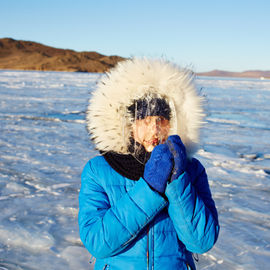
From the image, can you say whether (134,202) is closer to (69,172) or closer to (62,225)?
(62,225)

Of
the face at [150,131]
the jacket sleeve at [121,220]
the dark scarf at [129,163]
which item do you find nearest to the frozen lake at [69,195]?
the face at [150,131]

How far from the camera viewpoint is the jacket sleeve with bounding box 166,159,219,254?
3.51ft

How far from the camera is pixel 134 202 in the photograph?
1.07 metres

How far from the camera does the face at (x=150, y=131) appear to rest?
50.9 inches

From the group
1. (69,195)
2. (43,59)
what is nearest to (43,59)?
(43,59)

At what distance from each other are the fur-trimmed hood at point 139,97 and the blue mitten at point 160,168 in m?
0.29

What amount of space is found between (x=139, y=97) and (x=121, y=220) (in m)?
0.52

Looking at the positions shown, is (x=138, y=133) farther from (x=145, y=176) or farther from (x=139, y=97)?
(x=145, y=176)

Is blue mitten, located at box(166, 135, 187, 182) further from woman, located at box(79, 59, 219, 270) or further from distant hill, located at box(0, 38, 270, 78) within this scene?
distant hill, located at box(0, 38, 270, 78)

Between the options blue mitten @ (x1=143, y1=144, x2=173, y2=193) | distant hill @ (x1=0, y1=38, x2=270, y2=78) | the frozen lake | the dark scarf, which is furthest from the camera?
distant hill @ (x1=0, y1=38, x2=270, y2=78)

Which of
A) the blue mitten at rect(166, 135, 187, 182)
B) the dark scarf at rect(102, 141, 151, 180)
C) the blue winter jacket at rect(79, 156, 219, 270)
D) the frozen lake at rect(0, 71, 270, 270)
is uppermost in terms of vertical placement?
the blue mitten at rect(166, 135, 187, 182)

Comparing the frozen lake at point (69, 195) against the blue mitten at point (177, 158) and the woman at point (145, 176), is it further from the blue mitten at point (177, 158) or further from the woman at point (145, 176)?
the blue mitten at point (177, 158)

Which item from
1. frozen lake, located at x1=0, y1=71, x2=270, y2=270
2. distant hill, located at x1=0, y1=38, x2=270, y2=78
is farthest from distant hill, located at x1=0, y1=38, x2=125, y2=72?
frozen lake, located at x1=0, y1=71, x2=270, y2=270

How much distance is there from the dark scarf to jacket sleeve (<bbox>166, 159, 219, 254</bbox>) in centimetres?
19
